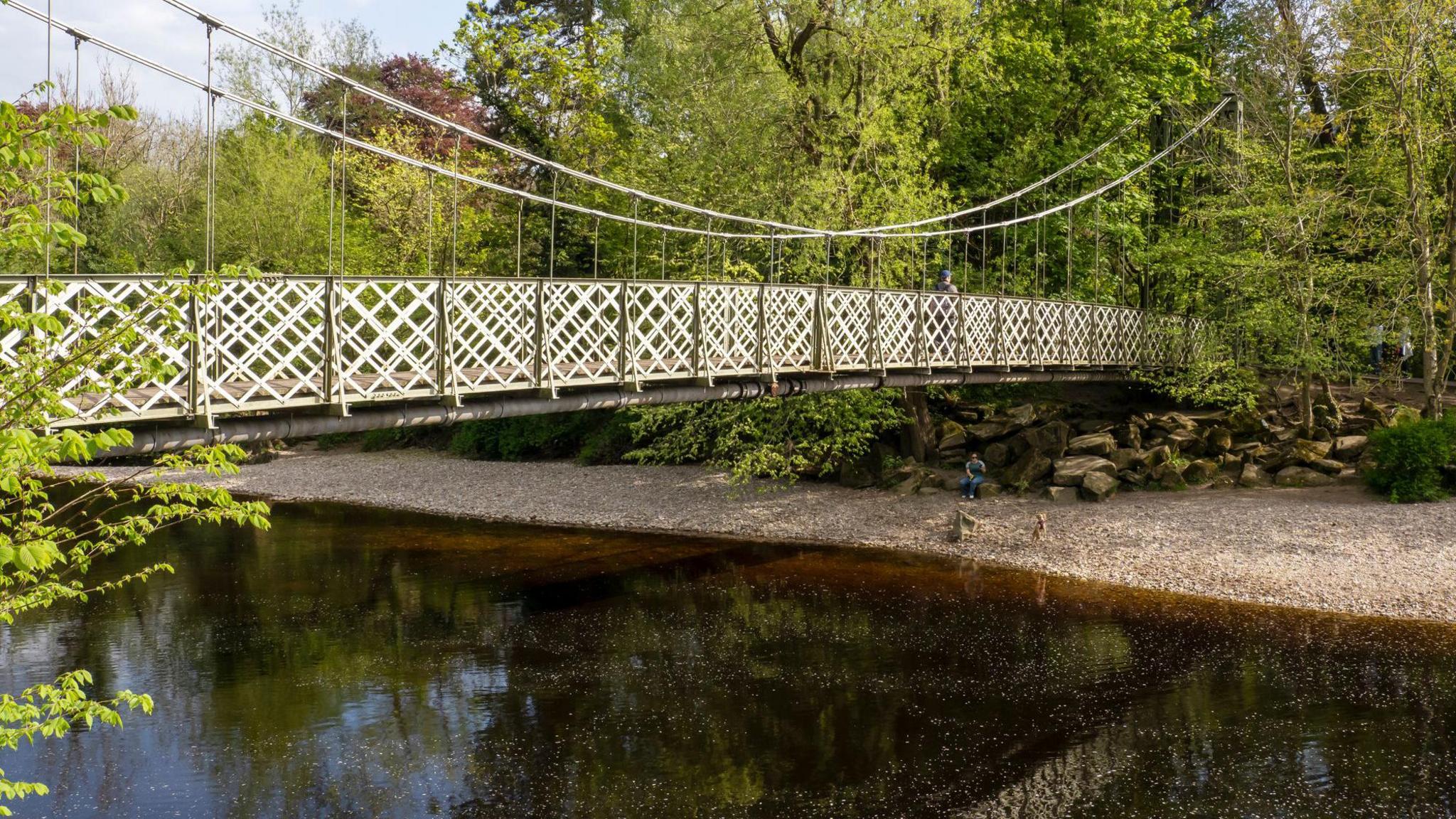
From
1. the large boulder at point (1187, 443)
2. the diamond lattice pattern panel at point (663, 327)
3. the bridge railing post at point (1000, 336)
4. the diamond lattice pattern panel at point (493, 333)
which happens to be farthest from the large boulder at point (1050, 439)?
the diamond lattice pattern panel at point (493, 333)

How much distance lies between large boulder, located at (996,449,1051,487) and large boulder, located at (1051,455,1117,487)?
22 centimetres

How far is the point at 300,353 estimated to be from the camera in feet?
31.1

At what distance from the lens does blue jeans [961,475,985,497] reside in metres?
19.1

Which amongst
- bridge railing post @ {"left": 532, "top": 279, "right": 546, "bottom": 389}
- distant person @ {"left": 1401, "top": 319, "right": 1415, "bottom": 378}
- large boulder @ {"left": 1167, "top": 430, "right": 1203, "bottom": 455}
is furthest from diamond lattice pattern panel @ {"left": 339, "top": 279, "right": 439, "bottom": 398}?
distant person @ {"left": 1401, "top": 319, "right": 1415, "bottom": 378}

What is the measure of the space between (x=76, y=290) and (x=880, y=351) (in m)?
10.2

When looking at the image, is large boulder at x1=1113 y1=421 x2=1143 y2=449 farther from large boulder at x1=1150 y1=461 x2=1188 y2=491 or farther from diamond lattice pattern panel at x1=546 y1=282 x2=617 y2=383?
diamond lattice pattern panel at x1=546 y1=282 x2=617 y2=383

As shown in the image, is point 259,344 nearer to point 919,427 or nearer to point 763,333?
point 763,333

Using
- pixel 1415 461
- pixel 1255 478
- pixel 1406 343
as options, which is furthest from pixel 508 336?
pixel 1406 343

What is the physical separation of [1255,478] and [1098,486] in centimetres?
234

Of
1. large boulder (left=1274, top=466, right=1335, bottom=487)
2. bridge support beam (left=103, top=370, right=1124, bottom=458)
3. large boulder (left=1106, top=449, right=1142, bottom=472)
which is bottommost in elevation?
large boulder (left=1274, top=466, right=1335, bottom=487)

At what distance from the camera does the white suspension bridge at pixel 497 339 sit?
7.81 meters

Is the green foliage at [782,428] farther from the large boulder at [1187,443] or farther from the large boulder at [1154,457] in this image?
the large boulder at [1187,443]

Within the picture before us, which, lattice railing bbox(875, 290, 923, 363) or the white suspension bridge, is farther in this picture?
lattice railing bbox(875, 290, 923, 363)

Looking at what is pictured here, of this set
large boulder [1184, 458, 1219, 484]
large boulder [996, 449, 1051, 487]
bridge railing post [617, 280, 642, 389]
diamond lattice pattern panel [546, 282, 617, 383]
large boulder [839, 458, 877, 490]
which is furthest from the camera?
large boulder [839, 458, 877, 490]
